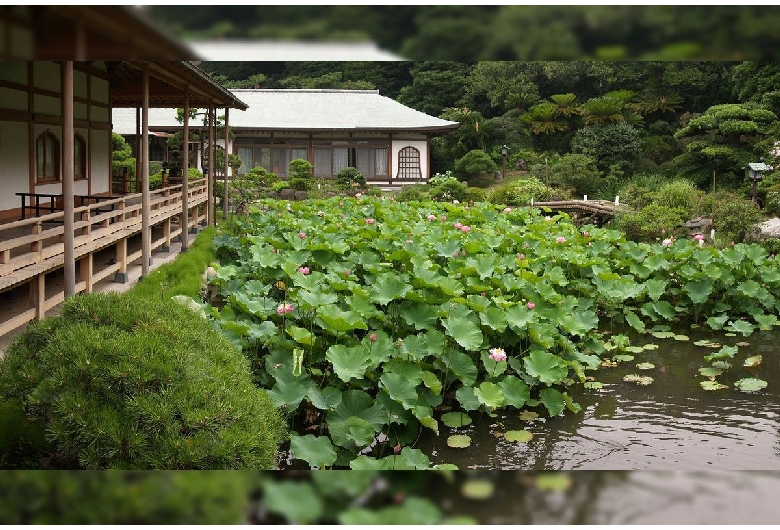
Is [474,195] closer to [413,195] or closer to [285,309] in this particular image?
[413,195]

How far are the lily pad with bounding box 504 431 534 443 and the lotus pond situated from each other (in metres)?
0.01

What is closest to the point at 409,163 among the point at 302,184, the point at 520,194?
the point at 302,184

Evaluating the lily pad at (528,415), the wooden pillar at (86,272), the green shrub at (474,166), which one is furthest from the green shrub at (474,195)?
the lily pad at (528,415)

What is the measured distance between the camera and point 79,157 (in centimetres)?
923

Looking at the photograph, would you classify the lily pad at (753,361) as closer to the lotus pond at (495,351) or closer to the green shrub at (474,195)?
the lotus pond at (495,351)

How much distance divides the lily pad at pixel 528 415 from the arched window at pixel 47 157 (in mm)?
5692

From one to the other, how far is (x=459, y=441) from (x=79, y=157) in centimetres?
694

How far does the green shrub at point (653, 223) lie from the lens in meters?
13.9

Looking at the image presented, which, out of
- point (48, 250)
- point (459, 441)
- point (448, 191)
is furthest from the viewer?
point (448, 191)

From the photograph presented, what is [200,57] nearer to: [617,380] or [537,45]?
[537,45]

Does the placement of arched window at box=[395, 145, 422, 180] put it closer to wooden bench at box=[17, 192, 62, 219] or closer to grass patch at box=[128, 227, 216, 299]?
grass patch at box=[128, 227, 216, 299]

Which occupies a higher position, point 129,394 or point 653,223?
point 653,223

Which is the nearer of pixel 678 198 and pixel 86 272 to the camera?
pixel 86 272

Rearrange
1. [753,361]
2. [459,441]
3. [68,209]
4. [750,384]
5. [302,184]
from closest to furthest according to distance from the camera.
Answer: [459,441] → [68,209] → [750,384] → [753,361] → [302,184]
